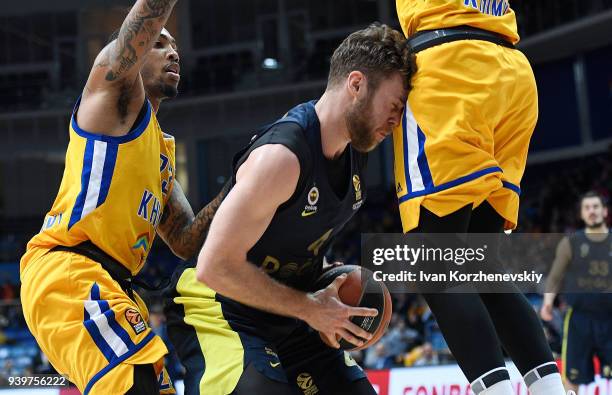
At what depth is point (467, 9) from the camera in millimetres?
2943

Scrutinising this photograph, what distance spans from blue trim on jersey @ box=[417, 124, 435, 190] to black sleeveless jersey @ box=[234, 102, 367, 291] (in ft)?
0.80

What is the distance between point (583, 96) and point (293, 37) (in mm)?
8013

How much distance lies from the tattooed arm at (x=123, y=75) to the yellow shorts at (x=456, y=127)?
0.94m

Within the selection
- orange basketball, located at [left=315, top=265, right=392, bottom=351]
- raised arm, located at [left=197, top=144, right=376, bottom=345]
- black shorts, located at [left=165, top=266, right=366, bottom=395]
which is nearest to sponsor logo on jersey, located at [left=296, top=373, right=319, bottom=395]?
black shorts, located at [left=165, top=266, right=366, bottom=395]

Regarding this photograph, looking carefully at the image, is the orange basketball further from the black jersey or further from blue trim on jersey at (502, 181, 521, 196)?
blue trim on jersey at (502, 181, 521, 196)

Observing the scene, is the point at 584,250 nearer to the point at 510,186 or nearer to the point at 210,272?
the point at 510,186

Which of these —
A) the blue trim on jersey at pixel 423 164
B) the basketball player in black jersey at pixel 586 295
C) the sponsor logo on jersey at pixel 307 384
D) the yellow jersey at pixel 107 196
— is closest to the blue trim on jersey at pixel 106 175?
the yellow jersey at pixel 107 196

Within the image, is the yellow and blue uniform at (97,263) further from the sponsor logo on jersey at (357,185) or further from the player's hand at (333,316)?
the sponsor logo on jersey at (357,185)

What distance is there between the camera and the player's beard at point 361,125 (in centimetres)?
271

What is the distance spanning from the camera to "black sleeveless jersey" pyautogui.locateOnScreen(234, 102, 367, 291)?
2680 millimetres

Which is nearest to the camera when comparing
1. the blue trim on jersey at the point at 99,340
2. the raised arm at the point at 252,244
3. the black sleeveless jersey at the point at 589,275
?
the raised arm at the point at 252,244

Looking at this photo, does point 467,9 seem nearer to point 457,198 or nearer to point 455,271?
point 457,198

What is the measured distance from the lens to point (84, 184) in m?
2.90

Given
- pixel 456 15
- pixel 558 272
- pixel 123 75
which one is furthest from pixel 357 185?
pixel 558 272
